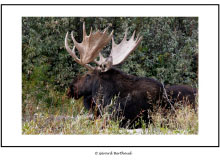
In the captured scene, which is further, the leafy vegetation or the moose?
the leafy vegetation

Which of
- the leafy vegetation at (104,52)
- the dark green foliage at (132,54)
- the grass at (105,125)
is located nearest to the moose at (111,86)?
the grass at (105,125)

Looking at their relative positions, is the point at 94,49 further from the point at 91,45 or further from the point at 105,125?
the point at 105,125

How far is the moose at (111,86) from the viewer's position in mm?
7453

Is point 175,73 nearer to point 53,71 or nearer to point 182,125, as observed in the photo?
point 53,71

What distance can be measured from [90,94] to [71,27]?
2941 mm

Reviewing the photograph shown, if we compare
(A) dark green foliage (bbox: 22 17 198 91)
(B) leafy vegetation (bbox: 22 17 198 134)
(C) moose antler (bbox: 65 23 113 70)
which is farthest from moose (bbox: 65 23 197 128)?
(A) dark green foliage (bbox: 22 17 198 91)

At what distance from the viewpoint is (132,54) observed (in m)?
10.4

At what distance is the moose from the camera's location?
7.45 m

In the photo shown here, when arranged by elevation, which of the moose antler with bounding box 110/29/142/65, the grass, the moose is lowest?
the grass

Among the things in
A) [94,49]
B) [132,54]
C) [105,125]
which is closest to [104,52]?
[132,54]

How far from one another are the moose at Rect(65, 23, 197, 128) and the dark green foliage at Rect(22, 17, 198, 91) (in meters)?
2.28

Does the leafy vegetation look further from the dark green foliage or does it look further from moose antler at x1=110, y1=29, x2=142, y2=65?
moose antler at x1=110, y1=29, x2=142, y2=65

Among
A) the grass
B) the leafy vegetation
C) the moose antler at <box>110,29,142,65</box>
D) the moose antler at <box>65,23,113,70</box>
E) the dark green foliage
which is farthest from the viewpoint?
the dark green foliage
